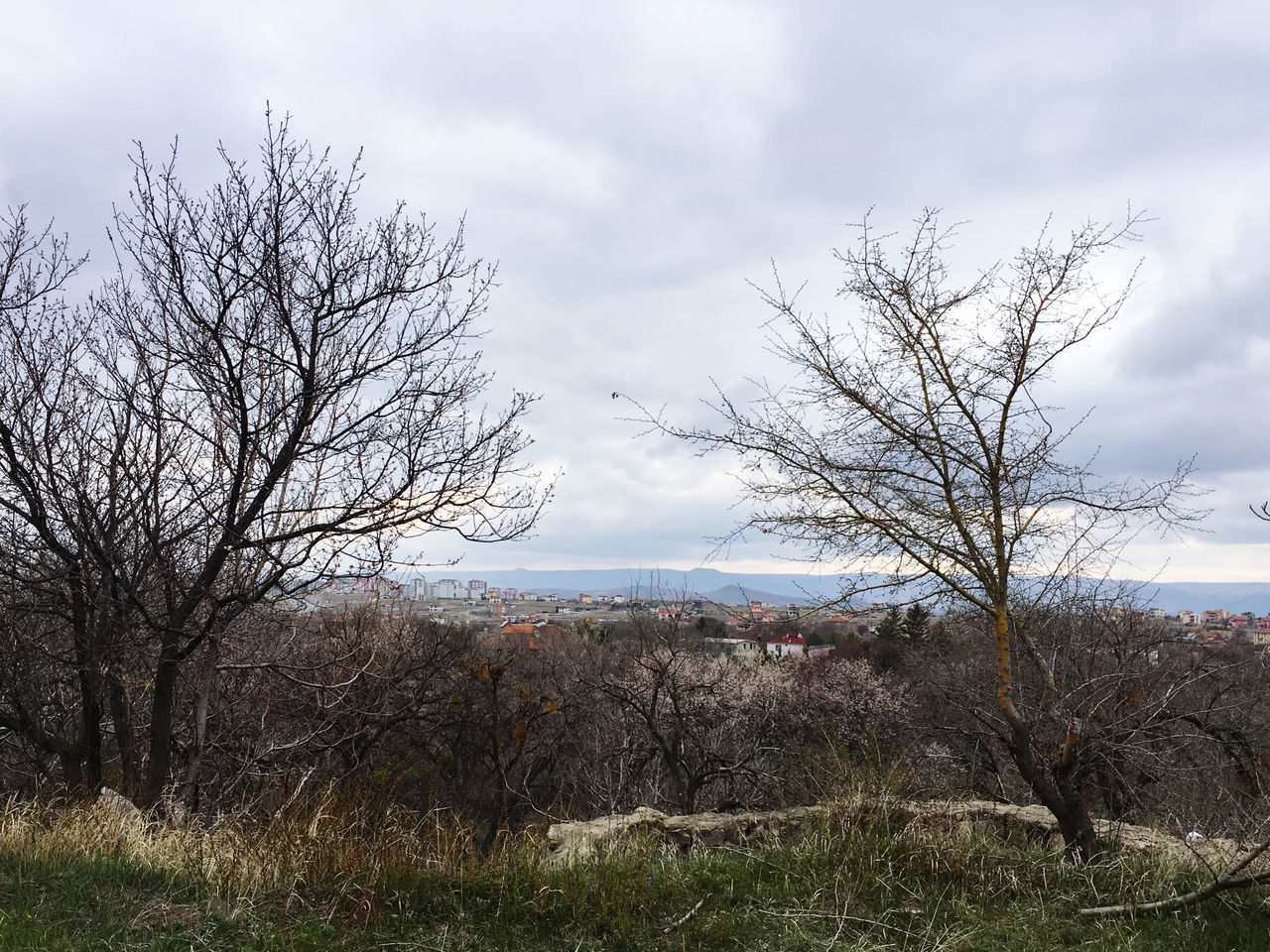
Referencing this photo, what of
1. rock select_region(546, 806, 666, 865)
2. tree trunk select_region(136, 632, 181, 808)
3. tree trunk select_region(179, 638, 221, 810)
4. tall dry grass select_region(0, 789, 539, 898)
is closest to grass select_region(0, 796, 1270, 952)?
tall dry grass select_region(0, 789, 539, 898)

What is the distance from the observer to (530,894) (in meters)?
3.96

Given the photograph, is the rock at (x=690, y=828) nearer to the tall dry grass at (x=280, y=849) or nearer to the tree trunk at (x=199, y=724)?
the tall dry grass at (x=280, y=849)

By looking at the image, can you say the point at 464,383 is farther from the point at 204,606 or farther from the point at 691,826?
the point at 691,826

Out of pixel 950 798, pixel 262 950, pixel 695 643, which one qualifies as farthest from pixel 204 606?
pixel 695 643

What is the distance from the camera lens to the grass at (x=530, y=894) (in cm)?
357

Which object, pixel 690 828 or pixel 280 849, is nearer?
pixel 280 849

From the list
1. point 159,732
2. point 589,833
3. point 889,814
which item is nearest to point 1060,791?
point 889,814

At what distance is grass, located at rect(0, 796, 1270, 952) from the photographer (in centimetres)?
357

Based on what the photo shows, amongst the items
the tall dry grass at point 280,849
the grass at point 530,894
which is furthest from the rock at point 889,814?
the tall dry grass at point 280,849

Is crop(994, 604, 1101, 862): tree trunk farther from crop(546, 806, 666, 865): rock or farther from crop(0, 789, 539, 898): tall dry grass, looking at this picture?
crop(0, 789, 539, 898): tall dry grass

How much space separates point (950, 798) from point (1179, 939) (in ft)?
7.68

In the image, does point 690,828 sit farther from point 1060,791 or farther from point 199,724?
point 199,724

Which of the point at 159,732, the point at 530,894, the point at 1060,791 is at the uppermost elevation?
the point at 159,732

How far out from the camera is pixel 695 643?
20.2m
